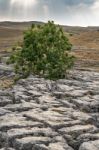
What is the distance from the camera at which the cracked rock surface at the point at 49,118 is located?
1479 cm

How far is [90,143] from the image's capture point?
557 inches

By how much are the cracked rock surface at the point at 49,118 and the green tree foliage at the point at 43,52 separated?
5788mm

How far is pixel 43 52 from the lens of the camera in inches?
1287

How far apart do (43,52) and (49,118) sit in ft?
50.6

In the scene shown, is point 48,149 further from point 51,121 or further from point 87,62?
point 87,62

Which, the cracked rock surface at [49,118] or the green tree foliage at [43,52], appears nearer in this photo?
the cracked rock surface at [49,118]

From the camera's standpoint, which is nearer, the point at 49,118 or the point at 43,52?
the point at 49,118

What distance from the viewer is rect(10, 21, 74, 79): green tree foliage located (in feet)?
105

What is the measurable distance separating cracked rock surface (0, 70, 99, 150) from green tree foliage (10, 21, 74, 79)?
228 inches

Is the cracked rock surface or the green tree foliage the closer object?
the cracked rock surface

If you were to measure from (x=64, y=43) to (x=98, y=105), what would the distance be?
525 inches

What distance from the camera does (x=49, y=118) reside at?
17625 millimetres

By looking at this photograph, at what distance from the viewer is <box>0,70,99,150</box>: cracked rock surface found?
582 inches

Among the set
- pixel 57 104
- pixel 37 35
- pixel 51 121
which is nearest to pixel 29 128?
pixel 51 121
